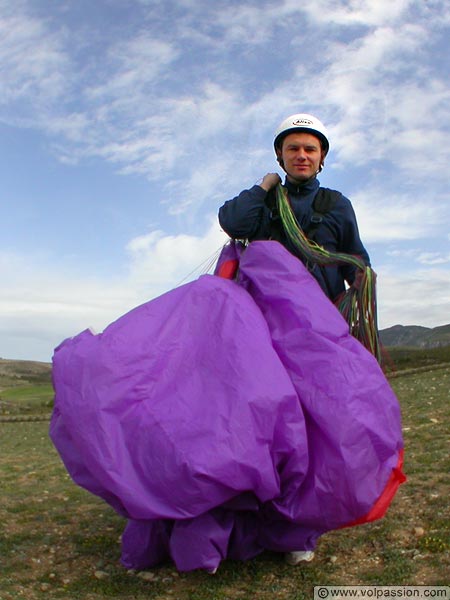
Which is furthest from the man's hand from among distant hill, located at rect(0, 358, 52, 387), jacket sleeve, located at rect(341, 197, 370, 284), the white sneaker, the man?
distant hill, located at rect(0, 358, 52, 387)

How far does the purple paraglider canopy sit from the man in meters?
0.69

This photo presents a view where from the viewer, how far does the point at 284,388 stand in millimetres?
3691

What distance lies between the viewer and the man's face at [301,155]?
4645mm

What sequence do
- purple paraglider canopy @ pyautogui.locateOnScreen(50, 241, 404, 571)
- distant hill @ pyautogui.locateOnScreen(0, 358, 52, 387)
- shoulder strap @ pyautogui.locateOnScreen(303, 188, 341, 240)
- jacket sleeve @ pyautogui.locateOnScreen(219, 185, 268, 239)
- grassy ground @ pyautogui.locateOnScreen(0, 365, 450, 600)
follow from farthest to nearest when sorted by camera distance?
distant hill @ pyautogui.locateOnScreen(0, 358, 52, 387), shoulder strap @ pyautogui.locateOnScreen(303, 188, 341, 240), jacket sleeve @ pyautogui.locateOnScreen(219, 185, 268, 239), grassy ground @ pyautogui.locateOnScreen(0, 365, 450, 600), purple paraglider canopy @ pyautogui.locateOnScreen(50, 241, 404, 571)

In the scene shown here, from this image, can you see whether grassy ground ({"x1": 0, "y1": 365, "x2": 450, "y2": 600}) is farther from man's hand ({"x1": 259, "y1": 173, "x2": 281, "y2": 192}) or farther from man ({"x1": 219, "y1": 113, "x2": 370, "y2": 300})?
man's hand ({"x1": 259, "y1": 173, "x2": 281, "y2": 192})

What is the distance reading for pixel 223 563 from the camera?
173 inches

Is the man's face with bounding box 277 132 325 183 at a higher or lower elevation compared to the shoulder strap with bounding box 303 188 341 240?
higher

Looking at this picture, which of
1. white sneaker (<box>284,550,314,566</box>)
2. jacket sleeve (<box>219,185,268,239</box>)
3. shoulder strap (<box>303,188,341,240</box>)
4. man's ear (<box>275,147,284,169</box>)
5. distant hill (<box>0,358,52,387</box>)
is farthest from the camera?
distant hill (<box>0,358,52,387</box>)

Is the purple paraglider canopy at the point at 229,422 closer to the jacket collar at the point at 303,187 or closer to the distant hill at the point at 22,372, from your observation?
the jacket collar at the point at 303,187

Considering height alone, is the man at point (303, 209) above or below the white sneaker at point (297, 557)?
above

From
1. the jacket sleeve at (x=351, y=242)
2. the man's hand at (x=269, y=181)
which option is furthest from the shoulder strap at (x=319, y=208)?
the man's hand at (x=269, y=181)

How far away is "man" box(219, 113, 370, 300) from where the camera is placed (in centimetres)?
464

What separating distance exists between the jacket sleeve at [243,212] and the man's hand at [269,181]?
0.07 m

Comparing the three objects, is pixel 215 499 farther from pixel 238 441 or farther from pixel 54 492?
pixel 54 492
